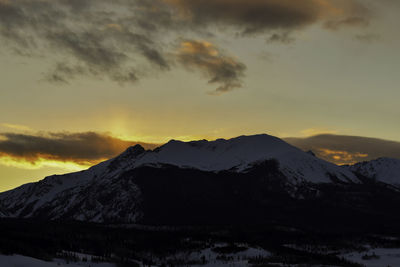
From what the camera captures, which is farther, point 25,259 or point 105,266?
point 105,266

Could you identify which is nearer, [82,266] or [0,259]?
[0,259]

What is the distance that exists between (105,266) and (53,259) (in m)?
17.3

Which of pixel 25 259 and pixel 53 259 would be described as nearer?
pixel 25 259

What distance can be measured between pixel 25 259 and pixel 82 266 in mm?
26813

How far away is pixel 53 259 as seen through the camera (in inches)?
7840

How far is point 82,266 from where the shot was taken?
618 ft

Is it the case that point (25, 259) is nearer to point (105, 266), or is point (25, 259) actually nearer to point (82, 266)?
point (82, 266)

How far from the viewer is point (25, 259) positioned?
541 ft

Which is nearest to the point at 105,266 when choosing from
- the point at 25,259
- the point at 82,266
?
the point at 82,266

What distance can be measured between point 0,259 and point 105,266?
149 feet

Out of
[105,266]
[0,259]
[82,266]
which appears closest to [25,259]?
[0,259]

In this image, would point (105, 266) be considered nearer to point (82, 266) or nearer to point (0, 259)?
point (82, 266)

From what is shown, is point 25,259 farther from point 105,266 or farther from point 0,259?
point 105,266
